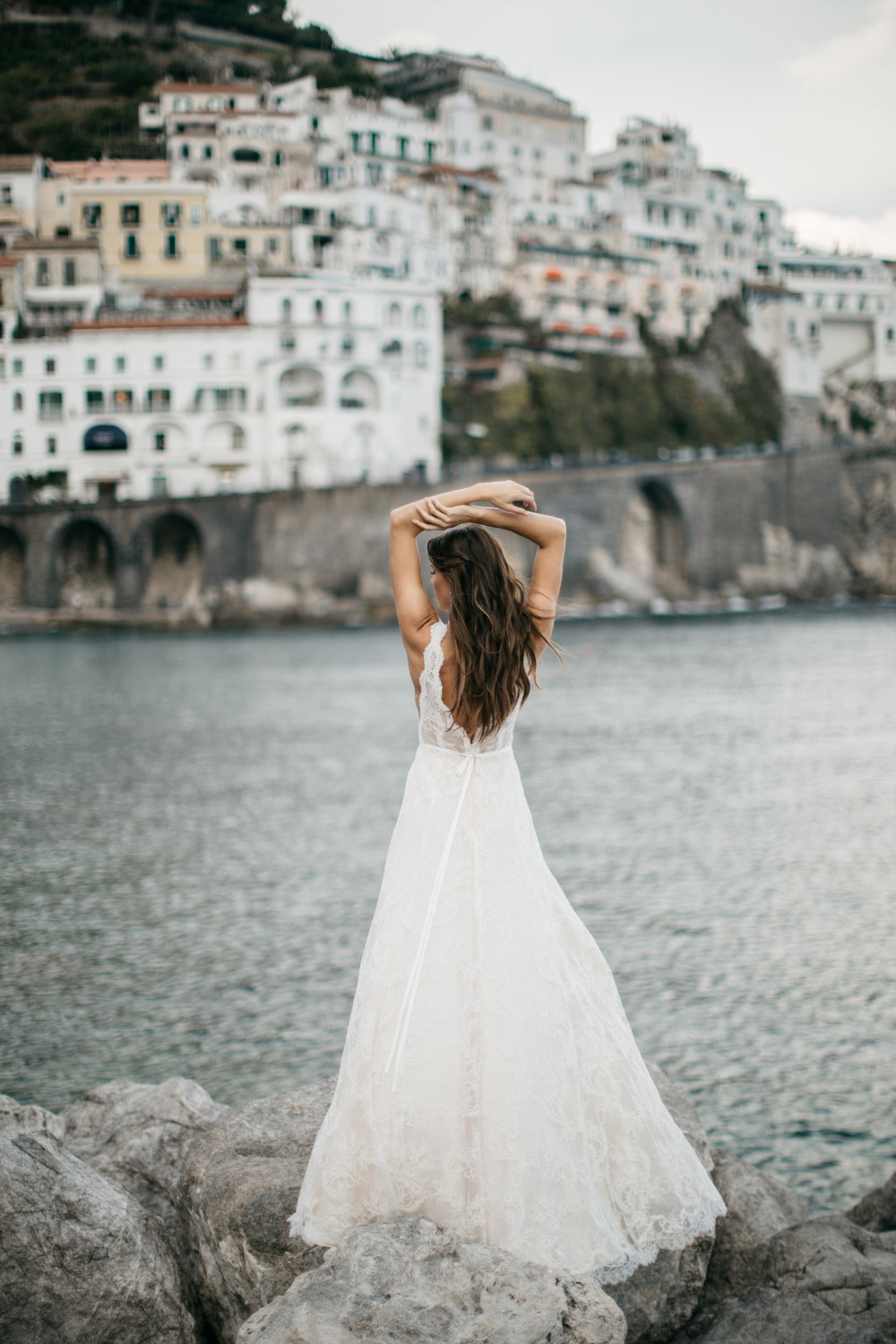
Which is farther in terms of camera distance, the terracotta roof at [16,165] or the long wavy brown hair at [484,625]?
the terracotta roof at [16,165]

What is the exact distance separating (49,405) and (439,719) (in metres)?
57.4

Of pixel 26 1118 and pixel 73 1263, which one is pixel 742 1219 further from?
pixel 26 1118

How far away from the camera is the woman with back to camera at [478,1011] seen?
11.3ft

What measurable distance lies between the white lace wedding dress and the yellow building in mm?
65995

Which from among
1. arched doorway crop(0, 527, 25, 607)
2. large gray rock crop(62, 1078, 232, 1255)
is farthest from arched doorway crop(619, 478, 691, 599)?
large gray rock crop(62, 1078, 232, 1255)

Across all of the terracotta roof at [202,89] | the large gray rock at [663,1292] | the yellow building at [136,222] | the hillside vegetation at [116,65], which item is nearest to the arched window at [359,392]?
the yellow building at [136,222]

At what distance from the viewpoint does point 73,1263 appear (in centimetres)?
385

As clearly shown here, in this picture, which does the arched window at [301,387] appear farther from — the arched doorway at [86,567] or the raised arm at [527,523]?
the raised arm at [527,523]

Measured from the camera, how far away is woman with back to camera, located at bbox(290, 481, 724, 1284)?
3451 millimetres

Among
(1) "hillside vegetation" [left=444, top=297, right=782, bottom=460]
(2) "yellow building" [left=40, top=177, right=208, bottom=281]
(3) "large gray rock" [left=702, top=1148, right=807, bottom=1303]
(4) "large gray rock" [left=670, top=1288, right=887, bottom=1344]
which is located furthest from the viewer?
(1) "hillside vegetation" [left=444, top=297, right=782, bottom=460]

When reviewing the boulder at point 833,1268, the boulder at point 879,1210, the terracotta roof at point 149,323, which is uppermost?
the terracotta roof at point 149,323

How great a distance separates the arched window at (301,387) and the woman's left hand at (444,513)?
5570 centimetres

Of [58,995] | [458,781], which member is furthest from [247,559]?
[458,781]

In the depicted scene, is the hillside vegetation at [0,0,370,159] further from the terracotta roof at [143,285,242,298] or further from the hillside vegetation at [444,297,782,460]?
the hillside vegetation at [444,297,782,460]
